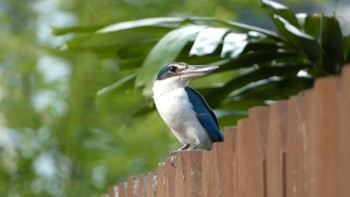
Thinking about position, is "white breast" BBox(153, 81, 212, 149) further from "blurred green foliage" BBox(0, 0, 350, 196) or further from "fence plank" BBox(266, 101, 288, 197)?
"blurred green foliage" BBox(0, 0, 350, 196)

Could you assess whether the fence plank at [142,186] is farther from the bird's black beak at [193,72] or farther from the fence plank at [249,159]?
the fence plank at [249,159]

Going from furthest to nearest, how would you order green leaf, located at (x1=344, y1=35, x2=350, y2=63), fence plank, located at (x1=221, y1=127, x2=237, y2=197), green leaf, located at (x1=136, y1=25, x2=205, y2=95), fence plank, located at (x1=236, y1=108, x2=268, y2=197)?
1. green leaf, located at (x1=344, y1=35, x2=350, y2=63)
2. green leaf, located at (x1=136, y1=25, x2=205, y2=95)
3. fence plank, located at (x1=221, y1=127, x2=237, y2=197)
4. fence plank, located at (x1=236, y1=108, x2=268, y2=197)

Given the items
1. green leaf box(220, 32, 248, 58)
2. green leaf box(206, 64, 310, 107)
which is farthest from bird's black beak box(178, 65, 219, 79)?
green leaf box(206, 64, 310, 107)

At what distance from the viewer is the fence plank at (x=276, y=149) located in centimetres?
320

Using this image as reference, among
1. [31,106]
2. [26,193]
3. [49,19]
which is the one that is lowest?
[26,193]

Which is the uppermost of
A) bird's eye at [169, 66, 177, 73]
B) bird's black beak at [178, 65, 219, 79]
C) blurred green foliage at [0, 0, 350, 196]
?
bird's eye at [169, 66, 177, 73]

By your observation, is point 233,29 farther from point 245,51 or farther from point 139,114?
point 139,114

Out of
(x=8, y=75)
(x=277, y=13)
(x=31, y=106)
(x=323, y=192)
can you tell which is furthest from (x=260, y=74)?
(x=8, y=75)

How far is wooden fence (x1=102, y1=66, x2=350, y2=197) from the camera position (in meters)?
2.86

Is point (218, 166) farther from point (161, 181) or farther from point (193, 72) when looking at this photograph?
point (193, 72)

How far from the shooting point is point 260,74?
250 inches

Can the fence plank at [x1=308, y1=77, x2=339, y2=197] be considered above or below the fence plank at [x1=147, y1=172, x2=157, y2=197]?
above

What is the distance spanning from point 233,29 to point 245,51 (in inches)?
8.7

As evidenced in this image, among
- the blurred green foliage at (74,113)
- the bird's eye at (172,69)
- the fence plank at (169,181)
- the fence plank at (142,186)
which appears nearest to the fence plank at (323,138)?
the fence plank at (169,181)
